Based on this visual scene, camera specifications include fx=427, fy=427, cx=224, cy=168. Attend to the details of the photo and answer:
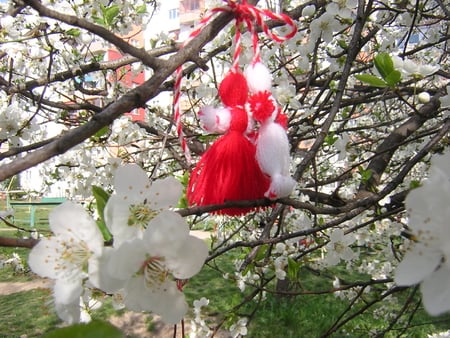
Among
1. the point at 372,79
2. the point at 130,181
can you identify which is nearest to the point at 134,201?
the point at 130,181

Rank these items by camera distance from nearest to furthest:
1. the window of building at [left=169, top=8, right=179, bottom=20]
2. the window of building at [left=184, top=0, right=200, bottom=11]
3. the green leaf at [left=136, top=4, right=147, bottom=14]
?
the green leaf at [left=136, top=4, right=147, bottom=14], the window of building at [left=184, top=0, right=200, bottom=11], the window of building at [left=169, top=8, right=179, bottom=20]

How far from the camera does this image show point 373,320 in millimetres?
3426

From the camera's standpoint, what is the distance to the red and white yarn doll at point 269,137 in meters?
0.78

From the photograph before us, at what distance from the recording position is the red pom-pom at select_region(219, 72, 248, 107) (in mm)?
968

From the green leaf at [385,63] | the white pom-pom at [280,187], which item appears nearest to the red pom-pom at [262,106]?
the white pom-pom at [280,187]

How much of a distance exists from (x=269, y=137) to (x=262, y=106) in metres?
0.07

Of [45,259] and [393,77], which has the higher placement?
[393,77]

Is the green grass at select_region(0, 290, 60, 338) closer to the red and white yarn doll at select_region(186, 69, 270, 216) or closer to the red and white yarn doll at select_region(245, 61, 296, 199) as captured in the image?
the red and white yarn doll at select_region(186, 69, 270, 216)

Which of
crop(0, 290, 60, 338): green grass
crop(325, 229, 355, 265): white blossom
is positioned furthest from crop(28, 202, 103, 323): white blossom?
crop(0, 290, 60, 338): green grass

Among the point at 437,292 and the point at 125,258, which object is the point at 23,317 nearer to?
the point at 125,258

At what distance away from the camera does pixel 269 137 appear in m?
0.85

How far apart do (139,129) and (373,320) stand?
2452 mm

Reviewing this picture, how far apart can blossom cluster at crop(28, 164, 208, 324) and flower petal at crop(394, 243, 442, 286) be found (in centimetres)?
25

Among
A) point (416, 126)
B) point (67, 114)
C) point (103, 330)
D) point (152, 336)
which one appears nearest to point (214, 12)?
point (103, 330)
